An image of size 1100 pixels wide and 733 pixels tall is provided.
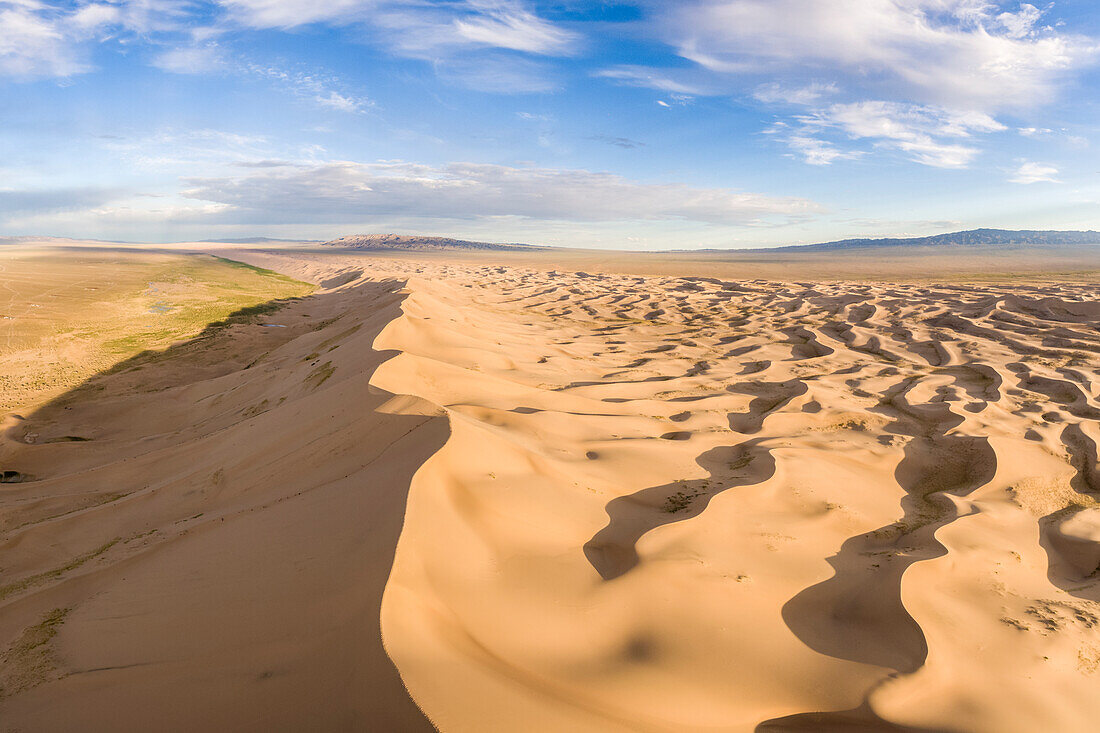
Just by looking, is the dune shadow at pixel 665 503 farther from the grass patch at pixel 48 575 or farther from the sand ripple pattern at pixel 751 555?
the grass patch at pixel 48 575

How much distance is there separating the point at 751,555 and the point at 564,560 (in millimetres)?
990

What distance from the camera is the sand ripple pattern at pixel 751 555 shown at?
1.82 metres

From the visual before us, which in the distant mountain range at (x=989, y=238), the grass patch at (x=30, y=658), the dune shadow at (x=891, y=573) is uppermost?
the distant mountain range at (x=989, y=238)

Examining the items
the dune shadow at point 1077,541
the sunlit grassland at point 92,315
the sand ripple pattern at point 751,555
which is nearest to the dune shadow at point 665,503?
the sand ripple pattern at point 751,555

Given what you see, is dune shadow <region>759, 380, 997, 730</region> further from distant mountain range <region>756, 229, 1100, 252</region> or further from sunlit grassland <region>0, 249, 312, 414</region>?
distant mountain range <region>756, 229, 1100, 252</region>

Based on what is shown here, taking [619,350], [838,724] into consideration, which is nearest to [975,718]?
[838,724]

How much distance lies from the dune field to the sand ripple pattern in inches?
0.6

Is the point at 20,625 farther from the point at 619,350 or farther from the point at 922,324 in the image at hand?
the point at 922,324

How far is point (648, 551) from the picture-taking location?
257 cm

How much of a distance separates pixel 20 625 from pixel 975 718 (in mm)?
4090

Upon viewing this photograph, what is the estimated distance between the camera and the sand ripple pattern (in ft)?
5.96

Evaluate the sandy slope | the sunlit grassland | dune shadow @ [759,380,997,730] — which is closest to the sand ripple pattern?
dune shadow @ [759,380,997,730]

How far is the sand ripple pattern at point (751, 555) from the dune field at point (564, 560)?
15 millimetres

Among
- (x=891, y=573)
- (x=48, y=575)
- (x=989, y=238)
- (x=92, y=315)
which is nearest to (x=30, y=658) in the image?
(x=48, y=575)
